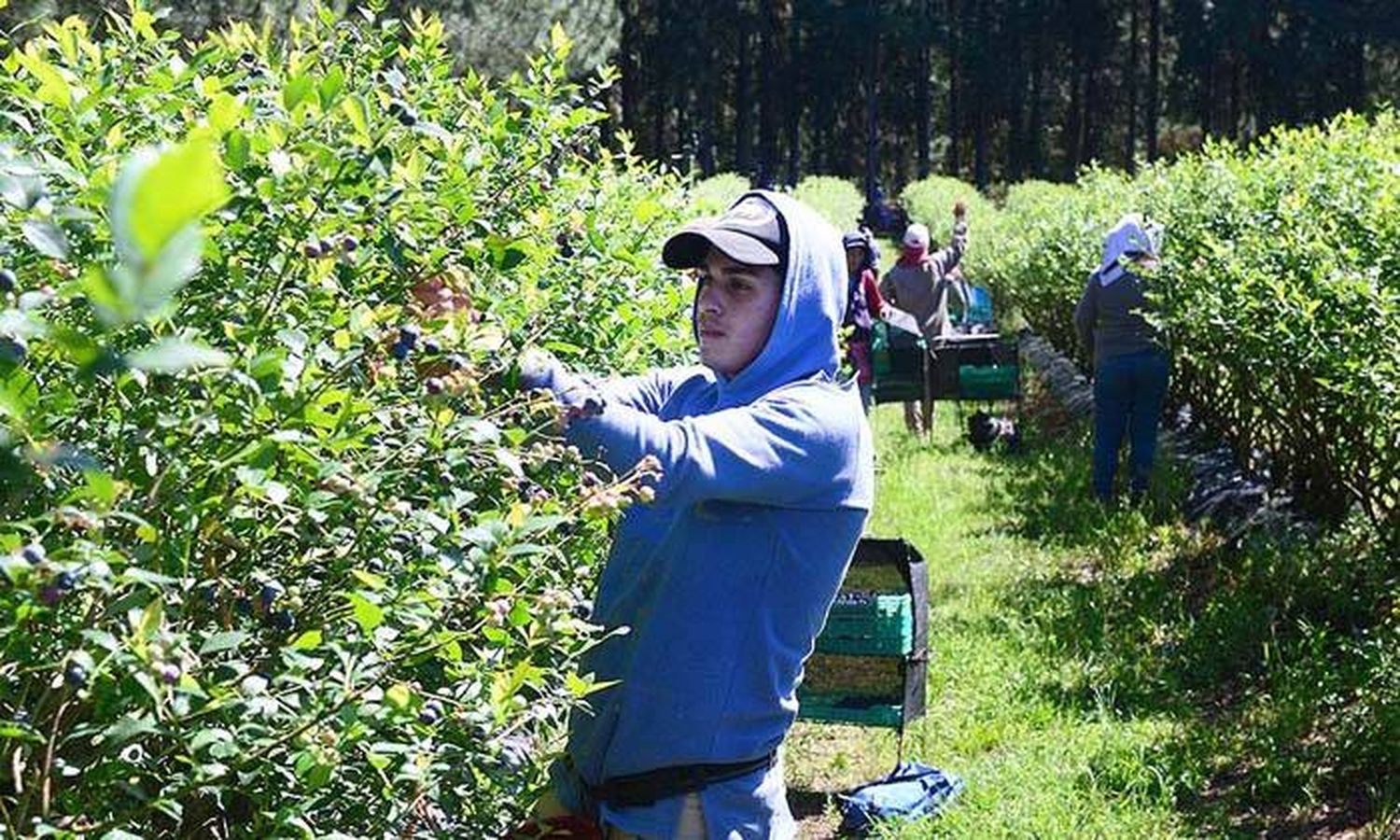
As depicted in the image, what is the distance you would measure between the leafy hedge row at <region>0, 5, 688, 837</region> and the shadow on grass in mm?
3797

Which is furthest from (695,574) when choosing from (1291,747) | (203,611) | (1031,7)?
(1031,7)

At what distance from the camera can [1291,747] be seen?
6176 millimetres

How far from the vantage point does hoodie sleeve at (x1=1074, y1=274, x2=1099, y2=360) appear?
10.1 meters

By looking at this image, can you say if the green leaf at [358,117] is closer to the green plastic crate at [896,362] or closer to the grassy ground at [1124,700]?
the grassy ground at [1124,700]

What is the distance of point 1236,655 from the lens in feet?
24.3

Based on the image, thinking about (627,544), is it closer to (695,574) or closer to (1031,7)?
(695,574)

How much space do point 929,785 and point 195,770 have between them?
13.9 ft

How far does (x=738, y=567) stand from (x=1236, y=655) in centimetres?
514

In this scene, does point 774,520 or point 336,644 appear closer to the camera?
point 336,644

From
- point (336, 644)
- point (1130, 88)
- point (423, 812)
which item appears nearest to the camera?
point (336, 644)

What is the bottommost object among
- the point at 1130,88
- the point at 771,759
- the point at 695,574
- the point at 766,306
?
the point at 771,759

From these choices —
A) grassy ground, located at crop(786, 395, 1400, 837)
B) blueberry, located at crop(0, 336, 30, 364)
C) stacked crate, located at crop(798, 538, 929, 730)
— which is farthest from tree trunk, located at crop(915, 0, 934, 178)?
blueberry, located at crop(0, 336, 30, 364)

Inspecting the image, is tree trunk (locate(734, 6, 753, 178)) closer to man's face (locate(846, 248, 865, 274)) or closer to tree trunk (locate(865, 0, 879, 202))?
tree trunk (locate(865, 0, 879, 202))

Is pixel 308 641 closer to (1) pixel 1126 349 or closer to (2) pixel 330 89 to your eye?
(2) pixel 330 89
